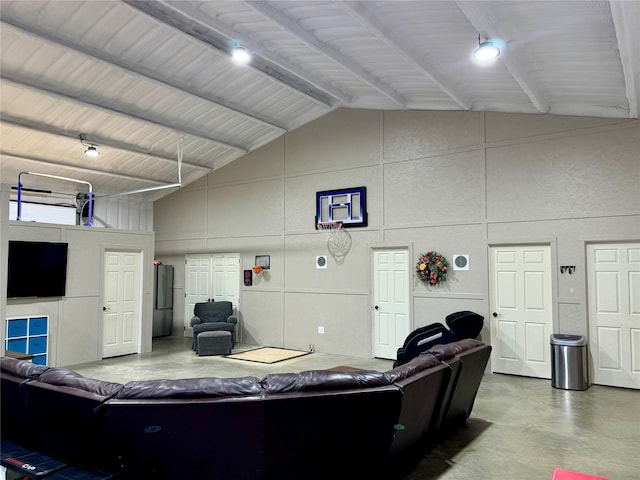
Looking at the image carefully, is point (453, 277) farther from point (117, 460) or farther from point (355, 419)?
point (117, 460)

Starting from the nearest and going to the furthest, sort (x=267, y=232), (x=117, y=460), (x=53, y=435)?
(x=117, y=460), (x=53, y=435), (x=267, y=232)

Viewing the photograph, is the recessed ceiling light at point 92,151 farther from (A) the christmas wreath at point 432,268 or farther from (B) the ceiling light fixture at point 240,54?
(A) the christmas wreath at point 432,268

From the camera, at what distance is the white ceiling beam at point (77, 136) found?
648 centimetres

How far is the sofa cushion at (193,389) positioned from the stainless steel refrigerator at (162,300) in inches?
304

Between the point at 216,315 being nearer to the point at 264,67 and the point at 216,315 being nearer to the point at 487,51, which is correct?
the point at 264,67

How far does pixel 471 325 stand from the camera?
621 centimetres

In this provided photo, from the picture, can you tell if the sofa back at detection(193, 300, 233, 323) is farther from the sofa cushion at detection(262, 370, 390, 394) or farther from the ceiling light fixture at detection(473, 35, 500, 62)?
the ceiling light fixture at detection(473, 35, 500, 62)

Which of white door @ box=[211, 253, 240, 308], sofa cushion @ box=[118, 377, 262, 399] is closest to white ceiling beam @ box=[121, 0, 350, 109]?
sofa cushion @ box=[118, 377, 262, 399]

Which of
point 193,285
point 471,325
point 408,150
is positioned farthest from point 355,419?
point 193,285

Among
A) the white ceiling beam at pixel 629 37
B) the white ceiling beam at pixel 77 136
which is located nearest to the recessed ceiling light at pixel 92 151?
the white ceiling beam at pixel 77 136

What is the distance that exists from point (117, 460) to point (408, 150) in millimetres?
6004

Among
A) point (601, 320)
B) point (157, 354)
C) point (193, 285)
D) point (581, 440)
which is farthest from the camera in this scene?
point (193, 285)

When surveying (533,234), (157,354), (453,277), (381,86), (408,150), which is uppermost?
(381,86)

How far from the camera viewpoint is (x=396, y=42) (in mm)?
4797
